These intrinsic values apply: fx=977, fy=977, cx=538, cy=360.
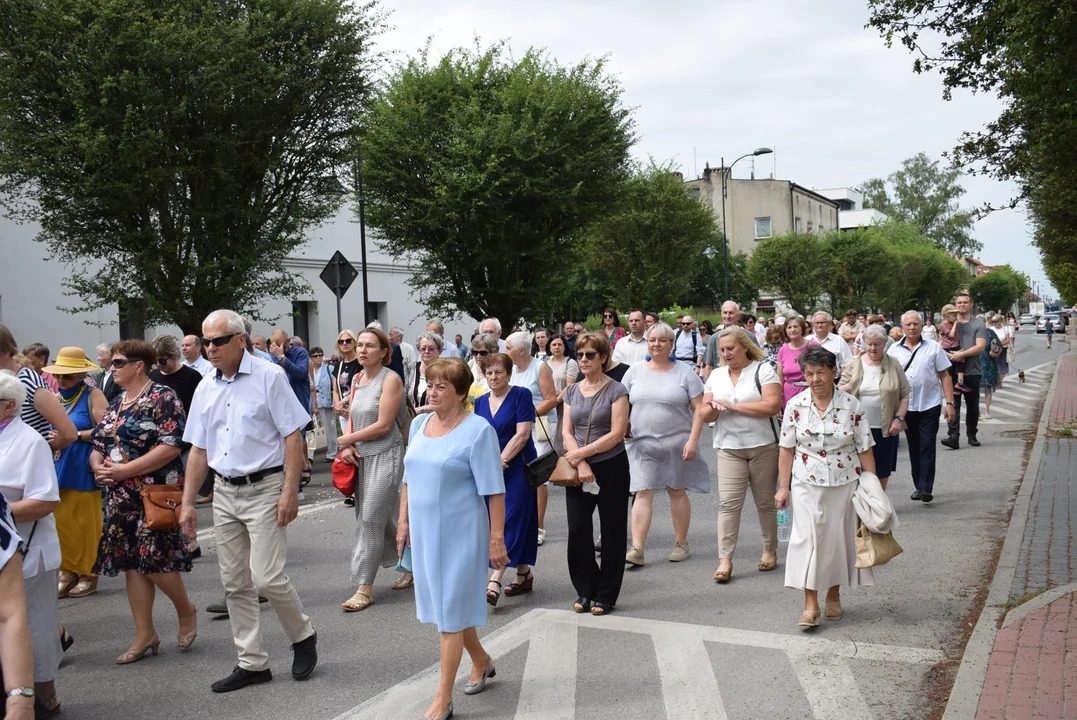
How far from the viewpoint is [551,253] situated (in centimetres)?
2556

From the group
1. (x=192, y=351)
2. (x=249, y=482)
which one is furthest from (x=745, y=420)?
(x=192, y=351)

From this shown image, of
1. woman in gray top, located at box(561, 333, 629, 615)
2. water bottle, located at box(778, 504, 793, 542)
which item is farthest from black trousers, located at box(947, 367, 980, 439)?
woman in gray top, located at box(561, 333, 629, 615)

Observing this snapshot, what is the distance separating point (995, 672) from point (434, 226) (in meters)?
20.6

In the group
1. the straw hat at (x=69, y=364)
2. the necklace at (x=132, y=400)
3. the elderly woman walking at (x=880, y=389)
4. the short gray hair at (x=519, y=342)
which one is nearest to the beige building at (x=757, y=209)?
the elderly woman walking at (x=880, y=389)

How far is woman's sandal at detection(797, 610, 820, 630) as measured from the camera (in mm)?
5730

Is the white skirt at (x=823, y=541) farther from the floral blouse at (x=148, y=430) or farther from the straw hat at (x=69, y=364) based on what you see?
the straw hat at (x=69, y=364)

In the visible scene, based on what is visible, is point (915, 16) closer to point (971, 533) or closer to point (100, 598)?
point (971, 533)

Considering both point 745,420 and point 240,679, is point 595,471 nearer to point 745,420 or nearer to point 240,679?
point 745,420

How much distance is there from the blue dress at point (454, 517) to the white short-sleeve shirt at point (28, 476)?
1650mm

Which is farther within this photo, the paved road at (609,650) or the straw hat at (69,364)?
the straw hat at (69,364)

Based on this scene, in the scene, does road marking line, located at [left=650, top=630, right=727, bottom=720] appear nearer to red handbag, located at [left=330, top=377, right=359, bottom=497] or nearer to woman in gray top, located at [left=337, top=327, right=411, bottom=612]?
woman in gray top, located at [left=337, top=327, right=411, bottom=612]

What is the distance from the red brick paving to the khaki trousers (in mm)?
3382

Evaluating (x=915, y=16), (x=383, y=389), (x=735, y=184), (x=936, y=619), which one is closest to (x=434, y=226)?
(x=915, y=16)

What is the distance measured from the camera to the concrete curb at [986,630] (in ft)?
14.6
